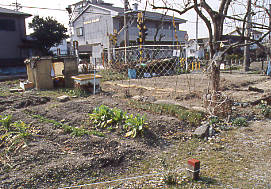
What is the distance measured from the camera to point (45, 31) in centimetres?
2194

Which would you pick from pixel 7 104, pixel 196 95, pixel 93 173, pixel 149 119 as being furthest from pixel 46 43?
pixel 93 173

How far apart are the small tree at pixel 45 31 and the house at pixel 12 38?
97cm

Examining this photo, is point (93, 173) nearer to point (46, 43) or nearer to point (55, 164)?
point (55, 164)

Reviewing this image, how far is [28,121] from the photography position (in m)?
5.31

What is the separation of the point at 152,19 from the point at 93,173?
2602cm

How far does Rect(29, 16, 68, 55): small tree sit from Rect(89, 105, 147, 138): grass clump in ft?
63.1

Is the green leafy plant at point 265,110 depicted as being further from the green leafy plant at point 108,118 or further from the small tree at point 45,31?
the small tree at point 45,31

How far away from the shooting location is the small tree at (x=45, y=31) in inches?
862

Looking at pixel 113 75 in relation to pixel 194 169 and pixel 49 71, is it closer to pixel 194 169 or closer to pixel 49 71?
pixel 49 71

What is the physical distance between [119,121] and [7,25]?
2065 centimetres

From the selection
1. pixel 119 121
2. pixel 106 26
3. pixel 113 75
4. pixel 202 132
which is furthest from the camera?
pixel 106 26

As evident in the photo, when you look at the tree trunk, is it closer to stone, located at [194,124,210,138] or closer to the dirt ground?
the dirt ground


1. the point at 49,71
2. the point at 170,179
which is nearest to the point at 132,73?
the point at 49,71

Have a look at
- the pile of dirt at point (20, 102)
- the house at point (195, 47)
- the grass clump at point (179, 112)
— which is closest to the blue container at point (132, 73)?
the house at point (195, 47)
